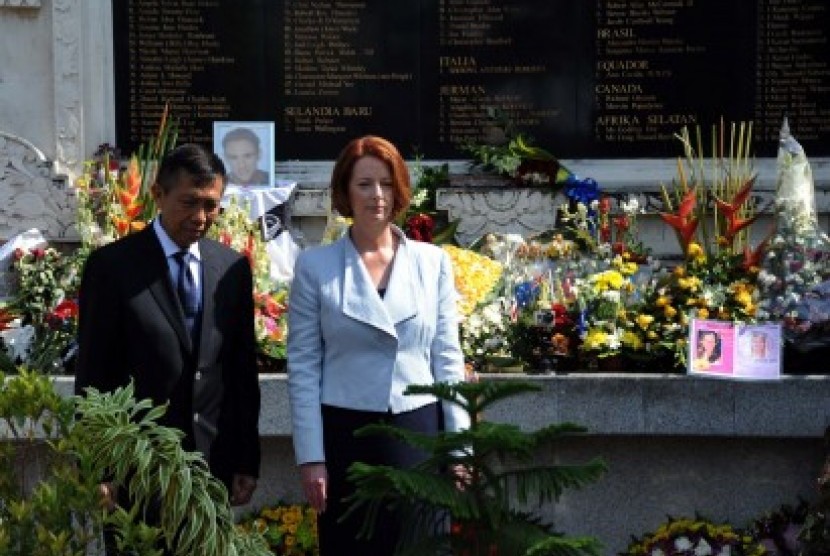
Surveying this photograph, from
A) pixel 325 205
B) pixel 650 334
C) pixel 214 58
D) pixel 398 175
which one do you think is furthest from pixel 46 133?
pixel 398 175

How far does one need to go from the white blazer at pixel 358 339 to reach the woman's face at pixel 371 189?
5.4 inches

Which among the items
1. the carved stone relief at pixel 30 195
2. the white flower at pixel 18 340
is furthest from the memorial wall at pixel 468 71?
the white flower at pixel 18 340

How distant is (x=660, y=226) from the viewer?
9.05m

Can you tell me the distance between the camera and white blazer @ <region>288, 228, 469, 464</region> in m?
4.48

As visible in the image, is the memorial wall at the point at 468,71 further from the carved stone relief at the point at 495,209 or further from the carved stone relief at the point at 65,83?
the carved stone relief at the point at 495,209

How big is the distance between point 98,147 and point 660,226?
348 centimetres

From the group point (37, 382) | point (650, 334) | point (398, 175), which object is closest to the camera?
point (37, 382)

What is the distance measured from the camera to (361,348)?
14.8ft

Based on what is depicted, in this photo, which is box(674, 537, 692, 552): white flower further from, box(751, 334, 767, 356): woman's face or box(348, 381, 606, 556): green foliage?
box(348, 381, 606, 556): green foliage

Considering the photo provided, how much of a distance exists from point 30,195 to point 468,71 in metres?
2.81

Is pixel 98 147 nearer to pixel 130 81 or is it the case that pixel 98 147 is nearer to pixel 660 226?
pixel 130 81

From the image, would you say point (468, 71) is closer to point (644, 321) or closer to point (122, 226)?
point (122, 226)

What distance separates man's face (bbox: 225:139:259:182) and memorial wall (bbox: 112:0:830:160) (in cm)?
48

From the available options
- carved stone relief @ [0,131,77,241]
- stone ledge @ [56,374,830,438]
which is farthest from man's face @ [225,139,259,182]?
stone ledge @ [56,374,830,438]
